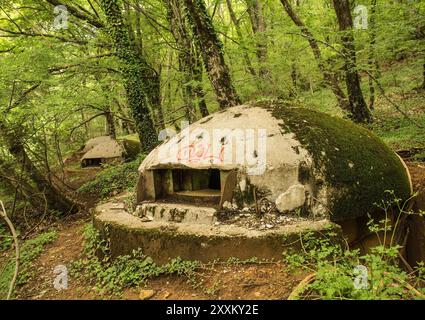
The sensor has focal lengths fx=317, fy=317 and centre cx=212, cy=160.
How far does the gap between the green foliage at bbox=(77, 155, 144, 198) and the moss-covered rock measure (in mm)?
4657

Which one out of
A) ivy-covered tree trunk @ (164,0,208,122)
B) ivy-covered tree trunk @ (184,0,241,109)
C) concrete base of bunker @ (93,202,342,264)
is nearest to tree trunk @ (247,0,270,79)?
ivy-covered tree trunk @ (164,0,208,122)

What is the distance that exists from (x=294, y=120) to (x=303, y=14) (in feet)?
26.4

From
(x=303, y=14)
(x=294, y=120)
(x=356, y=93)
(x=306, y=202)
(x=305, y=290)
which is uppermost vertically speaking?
(x=303, y=14)

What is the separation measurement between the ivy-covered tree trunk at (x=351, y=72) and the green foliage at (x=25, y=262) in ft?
23.8

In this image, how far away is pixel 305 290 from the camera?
2.63 meters

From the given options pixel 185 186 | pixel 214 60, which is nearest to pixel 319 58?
pixel 214 60

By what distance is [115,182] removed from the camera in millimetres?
8430

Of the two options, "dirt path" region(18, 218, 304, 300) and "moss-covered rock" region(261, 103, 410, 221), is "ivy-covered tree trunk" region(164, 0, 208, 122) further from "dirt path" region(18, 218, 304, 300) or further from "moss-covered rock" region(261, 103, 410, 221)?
"dirt path" region(18, 218, 304, 300)

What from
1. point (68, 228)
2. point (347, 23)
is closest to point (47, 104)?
Answer: point (68, 228)

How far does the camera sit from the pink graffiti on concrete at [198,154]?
161 inches

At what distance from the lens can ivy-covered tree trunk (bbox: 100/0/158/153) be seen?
820cm

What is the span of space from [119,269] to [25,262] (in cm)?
208
